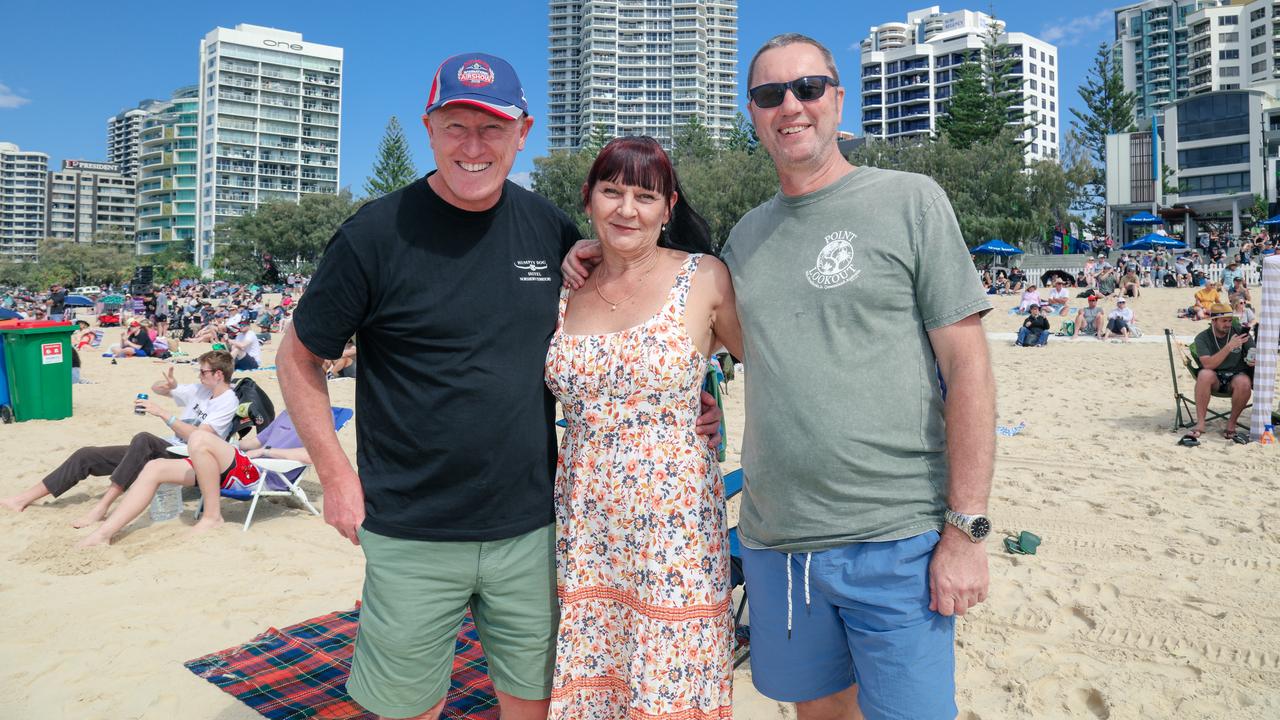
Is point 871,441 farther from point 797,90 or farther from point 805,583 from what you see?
point 797,90

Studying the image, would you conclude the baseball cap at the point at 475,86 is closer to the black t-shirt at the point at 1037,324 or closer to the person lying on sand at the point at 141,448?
the person lying on sand at the point at 141,448

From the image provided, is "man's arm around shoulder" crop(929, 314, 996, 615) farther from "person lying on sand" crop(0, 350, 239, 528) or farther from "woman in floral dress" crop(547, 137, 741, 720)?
"person lying on sand" crop(0, 350, 239, 528)

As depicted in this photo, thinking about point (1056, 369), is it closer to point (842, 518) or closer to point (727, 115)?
point (842, 518)

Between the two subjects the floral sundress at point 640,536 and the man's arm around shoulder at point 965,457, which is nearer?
the man's arm around shoulder at point 965,457

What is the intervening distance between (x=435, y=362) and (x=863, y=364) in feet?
3.24

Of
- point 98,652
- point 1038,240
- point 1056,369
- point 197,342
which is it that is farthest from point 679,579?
point 1038,240

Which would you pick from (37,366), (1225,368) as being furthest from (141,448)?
(1225,368)

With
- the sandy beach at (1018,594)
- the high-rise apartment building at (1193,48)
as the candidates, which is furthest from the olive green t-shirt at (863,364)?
the high-rise apartment building at (1193,48)

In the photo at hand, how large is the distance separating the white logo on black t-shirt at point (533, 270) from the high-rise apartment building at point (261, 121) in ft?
340

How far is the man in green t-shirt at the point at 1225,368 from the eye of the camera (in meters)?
7.14

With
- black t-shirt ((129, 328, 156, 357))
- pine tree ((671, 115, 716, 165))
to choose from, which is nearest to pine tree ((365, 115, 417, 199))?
pine tree ((671, 115, 716, 165))

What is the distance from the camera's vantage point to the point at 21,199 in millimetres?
143250

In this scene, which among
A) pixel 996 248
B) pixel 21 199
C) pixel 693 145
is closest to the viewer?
pixel 996 248

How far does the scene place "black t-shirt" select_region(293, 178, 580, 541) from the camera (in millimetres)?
1866
